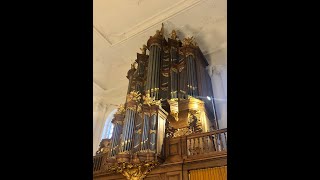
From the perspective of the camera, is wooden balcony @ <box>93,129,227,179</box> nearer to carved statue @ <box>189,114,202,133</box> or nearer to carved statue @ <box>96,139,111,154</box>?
carved statue @ <box>189,114,202,133</box>

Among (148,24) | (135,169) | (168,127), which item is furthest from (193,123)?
(148,24)

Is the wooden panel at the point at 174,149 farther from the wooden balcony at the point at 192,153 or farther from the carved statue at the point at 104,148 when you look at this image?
the carved statue at the point at 104,148

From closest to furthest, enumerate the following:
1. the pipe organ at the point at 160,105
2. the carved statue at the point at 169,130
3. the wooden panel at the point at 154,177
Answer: the wooden panel at the point at 154,177 → the pipe organ at the point at 160,105 → the carved statue at the point at 169,130

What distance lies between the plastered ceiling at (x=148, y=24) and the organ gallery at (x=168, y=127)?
0.87 metres

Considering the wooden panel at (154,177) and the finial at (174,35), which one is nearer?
the wooden panel at (154,177)

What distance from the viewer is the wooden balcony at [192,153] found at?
14.9 ft

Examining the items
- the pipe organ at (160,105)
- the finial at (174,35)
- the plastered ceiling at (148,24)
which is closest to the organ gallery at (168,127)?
the pipe organ at (160,105)

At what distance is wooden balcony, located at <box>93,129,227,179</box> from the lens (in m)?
4.53

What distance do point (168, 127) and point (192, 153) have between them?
1.42 metres

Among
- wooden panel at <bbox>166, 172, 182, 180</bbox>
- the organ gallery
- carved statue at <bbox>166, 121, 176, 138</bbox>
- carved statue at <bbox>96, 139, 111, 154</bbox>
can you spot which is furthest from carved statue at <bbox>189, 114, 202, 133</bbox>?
carved statue at <bbox>96, 139, 111, 154</bbox>

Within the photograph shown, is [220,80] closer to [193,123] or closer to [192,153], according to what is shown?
[193,123]

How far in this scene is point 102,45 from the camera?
990 centimetres

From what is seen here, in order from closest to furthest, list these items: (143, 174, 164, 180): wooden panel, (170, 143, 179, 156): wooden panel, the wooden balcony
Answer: the wooden balcony
(143, 174, 164, 180): wooden panel
(170, 143, 179, 156): wooden panel
